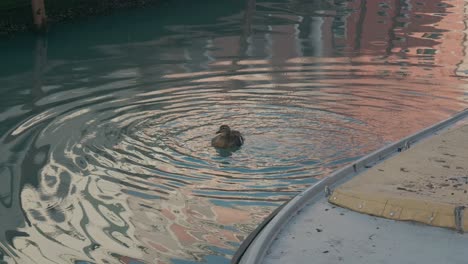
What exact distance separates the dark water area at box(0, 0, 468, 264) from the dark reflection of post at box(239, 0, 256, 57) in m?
0.09

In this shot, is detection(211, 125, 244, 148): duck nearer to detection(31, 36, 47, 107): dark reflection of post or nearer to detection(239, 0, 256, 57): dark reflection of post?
detection(31, 36, 47, 107): dark reflection of post

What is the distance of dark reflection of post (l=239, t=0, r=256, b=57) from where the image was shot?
17.8 meters

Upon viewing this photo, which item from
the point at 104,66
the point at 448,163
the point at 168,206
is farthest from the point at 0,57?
the point at 448,163

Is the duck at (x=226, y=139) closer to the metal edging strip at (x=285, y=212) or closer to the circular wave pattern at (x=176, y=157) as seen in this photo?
the circular wave pattern at (x=176, y=157)

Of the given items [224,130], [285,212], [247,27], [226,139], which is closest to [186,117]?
[224,130]

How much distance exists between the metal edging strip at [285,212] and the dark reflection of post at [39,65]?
6.70m

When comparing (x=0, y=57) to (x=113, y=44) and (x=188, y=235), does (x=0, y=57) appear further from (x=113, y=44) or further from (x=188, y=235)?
(x=188, y=235)

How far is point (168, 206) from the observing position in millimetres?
8852

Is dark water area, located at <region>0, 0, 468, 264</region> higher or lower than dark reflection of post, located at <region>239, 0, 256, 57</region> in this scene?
lower

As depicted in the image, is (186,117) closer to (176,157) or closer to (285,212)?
(176,157)

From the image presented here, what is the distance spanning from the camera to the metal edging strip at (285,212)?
19.1 feet

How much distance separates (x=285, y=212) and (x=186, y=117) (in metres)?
5.81

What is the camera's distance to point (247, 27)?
20.7 meters

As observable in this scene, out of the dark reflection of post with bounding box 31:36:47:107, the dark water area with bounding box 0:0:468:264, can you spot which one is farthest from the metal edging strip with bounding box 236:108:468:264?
the dark reflection of post with bounding box 31:36:47:107
